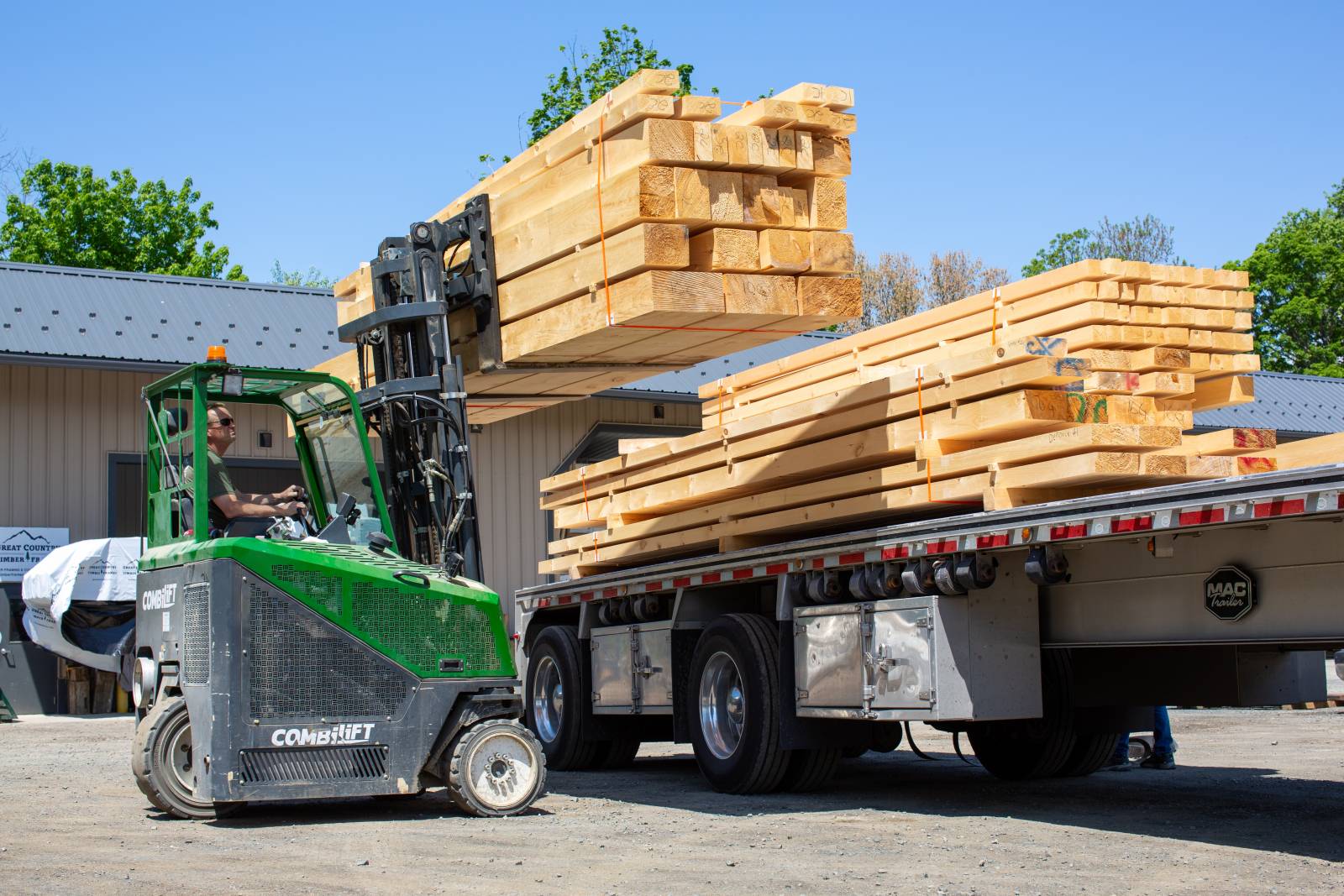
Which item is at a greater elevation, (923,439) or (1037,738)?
(923,439)

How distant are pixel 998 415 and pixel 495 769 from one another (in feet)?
11.6

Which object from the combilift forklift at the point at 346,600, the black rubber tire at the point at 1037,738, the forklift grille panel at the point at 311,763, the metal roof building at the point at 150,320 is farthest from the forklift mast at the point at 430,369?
the metal roof building at the point at 150,320

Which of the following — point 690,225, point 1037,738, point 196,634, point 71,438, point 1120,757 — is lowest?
point 1120,757

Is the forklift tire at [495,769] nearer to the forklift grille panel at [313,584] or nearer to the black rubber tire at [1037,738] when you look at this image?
the forklift grille panel at [313,584]

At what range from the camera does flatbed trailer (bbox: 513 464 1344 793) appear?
759 cm

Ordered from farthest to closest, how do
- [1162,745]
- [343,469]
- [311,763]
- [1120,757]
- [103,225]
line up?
[103,225] < [1120,757] < [1162,745] < [343,469] < [311,763]

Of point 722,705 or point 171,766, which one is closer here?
point 171,766

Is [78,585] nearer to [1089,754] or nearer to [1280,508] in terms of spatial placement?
[1089,754]

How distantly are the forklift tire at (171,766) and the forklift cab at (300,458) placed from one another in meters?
1.04

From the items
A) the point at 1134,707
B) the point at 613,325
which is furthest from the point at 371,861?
the point at 1134,707

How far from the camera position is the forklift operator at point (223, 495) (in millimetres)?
9492

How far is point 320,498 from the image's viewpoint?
10383 mm

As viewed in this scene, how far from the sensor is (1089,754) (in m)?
11.8

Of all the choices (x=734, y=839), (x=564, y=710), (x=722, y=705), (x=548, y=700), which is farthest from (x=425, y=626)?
(x=548, y=700)
